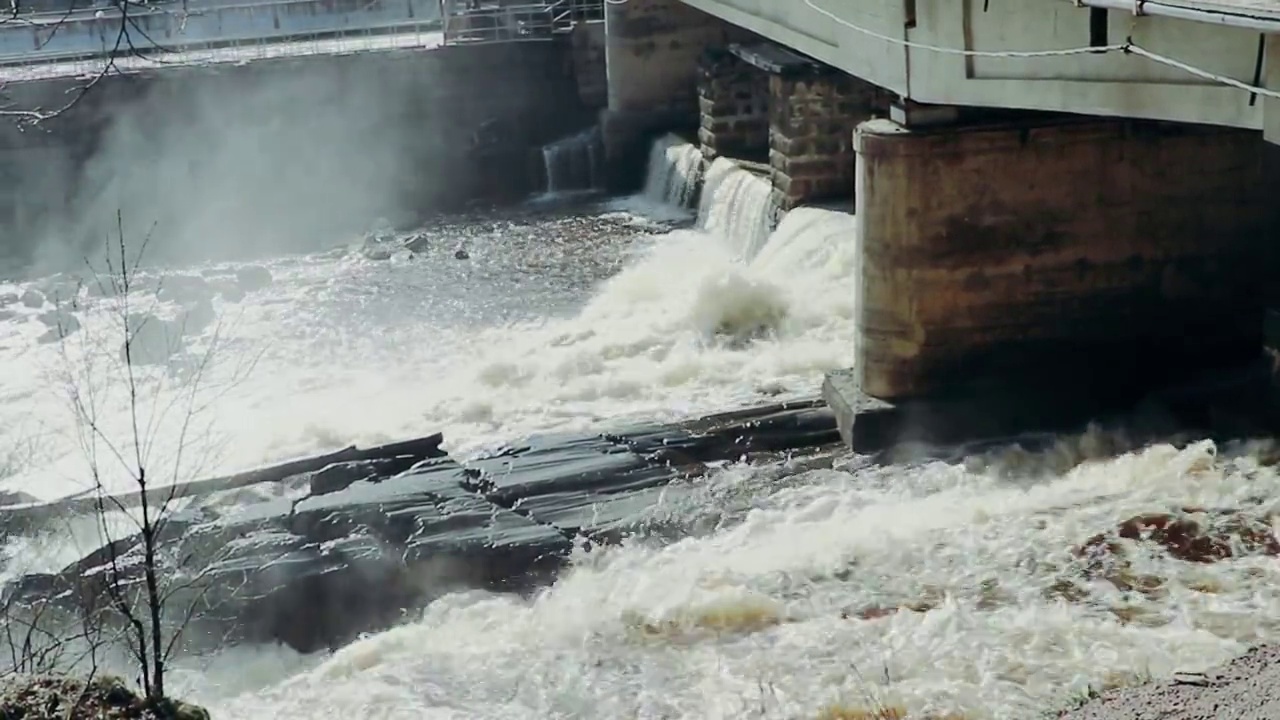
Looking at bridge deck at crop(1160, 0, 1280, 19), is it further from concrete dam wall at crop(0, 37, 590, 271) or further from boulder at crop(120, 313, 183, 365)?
concrete dam wall at crop(0, 37, 590, 271)

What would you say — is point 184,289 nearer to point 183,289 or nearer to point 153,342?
point 183,289

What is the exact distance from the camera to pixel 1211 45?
985cm

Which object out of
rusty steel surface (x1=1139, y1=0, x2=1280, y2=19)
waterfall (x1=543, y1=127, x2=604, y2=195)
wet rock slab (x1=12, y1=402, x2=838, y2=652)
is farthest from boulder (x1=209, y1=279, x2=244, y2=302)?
rusty steel surface (x1=1139, y1=0, x2=1280, y2=19)

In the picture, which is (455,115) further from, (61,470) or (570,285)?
(61,470)

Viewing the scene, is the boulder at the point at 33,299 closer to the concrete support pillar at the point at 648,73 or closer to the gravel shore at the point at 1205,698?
the concrete support pillar at the point at 648,73

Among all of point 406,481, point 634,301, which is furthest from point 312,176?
point 406,481

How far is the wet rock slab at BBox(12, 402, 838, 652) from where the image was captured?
1228cm

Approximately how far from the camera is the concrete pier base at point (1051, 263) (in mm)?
15133

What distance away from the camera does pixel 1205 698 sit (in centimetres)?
764

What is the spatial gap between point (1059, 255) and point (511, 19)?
19.4m

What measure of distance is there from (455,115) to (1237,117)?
23.1 meters

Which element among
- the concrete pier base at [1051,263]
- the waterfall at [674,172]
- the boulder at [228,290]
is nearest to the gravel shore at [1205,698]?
the concrete pier base at [1051,263]

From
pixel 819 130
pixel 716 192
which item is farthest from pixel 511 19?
pixel 819 130

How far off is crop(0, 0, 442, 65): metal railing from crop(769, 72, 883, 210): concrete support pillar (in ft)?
40.4
